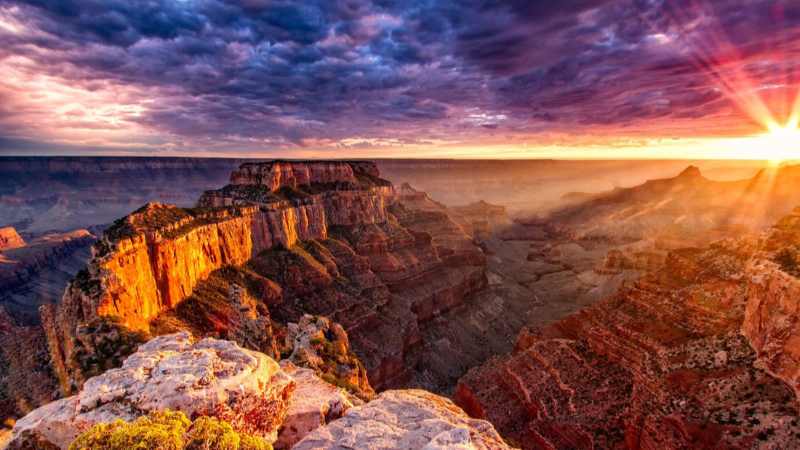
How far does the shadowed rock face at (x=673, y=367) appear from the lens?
28.6 meters

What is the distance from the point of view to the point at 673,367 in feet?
114

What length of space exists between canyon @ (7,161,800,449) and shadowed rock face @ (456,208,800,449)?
0.52 feet

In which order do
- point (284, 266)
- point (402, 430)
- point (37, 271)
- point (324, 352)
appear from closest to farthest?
point (402, 430)
point (324, 352)
point (284, 266)
point (37, 271)

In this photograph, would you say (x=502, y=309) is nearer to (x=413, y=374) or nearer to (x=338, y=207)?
(x=413, y=374)

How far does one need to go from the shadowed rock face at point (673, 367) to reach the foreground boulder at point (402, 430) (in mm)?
23904

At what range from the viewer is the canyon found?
95.0 ft

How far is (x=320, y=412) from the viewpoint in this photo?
16.6 meters

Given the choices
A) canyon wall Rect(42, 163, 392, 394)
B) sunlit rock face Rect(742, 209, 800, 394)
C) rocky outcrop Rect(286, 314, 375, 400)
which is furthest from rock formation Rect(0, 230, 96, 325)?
sunlit rock face Rect(742, 209, 800, 394)

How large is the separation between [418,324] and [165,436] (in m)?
68.9

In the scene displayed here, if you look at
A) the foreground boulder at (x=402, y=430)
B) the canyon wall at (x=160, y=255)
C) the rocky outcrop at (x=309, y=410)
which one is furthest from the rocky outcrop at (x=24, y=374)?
the foreground boulder at (x=402, y=430)

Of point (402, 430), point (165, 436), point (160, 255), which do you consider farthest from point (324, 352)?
point (165, 436)

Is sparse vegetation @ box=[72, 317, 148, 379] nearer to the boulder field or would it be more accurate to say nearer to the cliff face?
the cliff face

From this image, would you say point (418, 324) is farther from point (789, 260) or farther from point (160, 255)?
point (789, 260)

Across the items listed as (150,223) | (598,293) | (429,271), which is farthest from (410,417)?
(598,293)
